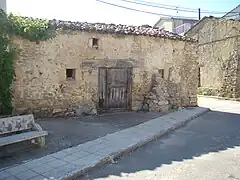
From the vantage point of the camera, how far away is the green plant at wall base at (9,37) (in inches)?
314

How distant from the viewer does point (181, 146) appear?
21.6 feet

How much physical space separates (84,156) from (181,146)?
8.41 feet

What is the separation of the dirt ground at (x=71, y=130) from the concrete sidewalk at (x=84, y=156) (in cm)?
34

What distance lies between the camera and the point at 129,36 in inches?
421

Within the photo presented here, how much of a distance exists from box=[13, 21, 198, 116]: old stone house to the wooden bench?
9.57ft

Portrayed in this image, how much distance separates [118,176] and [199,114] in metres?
7.55

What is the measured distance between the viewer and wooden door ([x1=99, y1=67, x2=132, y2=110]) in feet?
34.4

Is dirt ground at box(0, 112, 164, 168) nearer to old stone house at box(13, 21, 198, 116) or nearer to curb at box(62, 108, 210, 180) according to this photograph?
old stone house at box(13, 21, 198, 116)

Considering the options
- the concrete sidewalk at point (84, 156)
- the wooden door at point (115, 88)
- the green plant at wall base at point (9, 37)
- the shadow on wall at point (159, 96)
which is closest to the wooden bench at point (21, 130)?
the concrete sidewalk at point (84, 156)

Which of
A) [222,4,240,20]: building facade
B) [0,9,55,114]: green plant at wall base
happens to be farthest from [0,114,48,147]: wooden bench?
[222,4,240,20]: building facade

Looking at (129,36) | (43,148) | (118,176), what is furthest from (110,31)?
(118,176)

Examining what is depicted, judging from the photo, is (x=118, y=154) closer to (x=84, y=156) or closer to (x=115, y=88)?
(x=84, y=156)

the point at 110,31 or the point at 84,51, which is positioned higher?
the point at 110,31

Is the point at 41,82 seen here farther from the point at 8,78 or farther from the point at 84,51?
the point at 84,51
